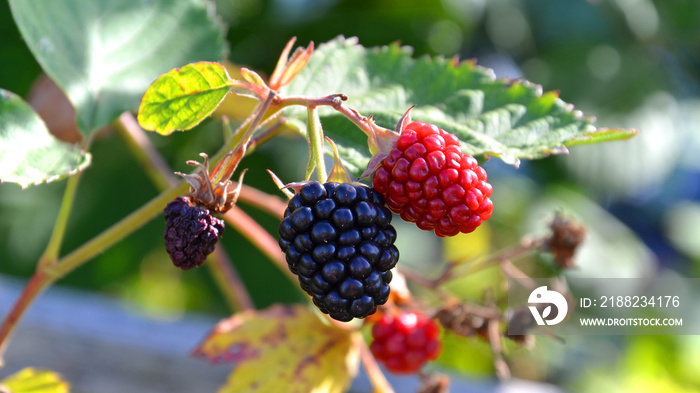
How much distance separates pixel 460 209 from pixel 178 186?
0.66 feet

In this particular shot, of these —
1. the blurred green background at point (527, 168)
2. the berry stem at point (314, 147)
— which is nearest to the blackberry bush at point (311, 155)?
the berry stem at point (314, 147)

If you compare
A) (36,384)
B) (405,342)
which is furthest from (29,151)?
(405,342)

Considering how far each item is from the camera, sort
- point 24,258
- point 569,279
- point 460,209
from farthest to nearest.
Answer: point 569,279 < point 24,258 < point 460,209

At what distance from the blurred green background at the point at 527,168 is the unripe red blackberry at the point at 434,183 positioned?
76cm

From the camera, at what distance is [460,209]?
38cm

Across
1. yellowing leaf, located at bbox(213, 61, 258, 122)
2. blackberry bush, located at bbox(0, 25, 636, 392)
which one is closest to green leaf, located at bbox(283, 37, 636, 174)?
blackberry bush, located at bbox(0, 25, 636, 392)

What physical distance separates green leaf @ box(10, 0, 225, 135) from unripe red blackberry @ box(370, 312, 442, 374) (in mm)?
337

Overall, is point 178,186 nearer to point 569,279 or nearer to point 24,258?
point 24,258

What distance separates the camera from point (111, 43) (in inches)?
24.5

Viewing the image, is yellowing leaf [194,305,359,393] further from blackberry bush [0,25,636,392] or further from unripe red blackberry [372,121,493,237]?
unripe red blackberry [372,121,493,237]

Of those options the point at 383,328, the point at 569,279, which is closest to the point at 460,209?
the point at 383,328

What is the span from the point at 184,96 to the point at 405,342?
37cm

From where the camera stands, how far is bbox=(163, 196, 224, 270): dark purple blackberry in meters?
0.37

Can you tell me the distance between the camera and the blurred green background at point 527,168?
121 centimetres
